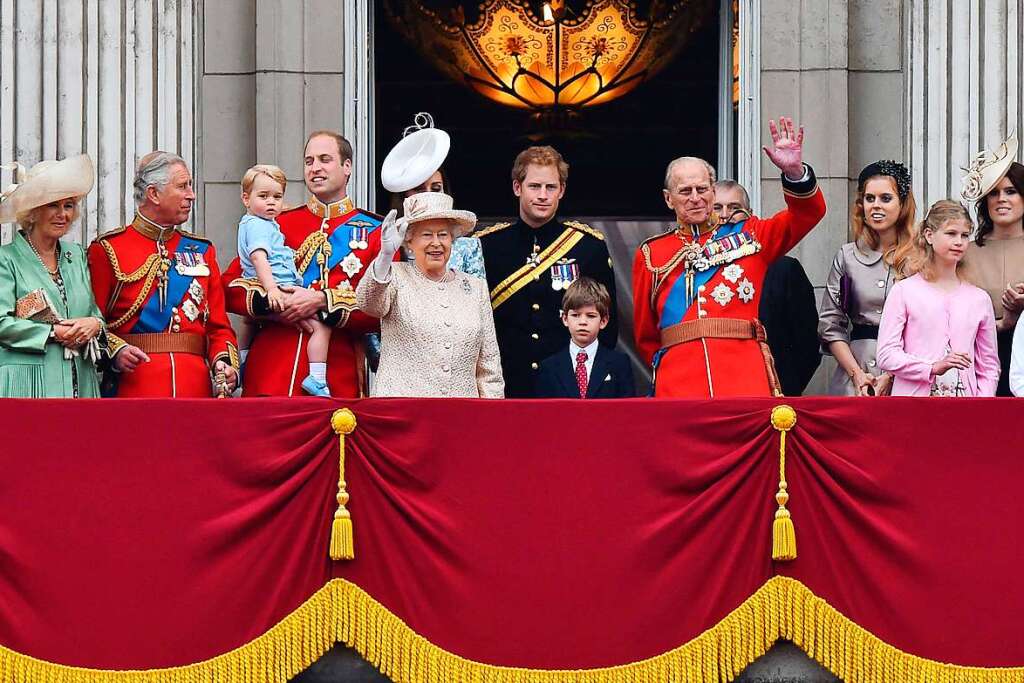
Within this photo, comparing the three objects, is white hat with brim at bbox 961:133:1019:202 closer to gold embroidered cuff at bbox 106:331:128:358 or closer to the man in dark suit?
the man in dark suit

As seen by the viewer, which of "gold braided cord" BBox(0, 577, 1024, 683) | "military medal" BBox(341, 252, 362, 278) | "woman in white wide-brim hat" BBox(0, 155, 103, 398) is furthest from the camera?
"military medal" BBox(341, 252, 362, 278)

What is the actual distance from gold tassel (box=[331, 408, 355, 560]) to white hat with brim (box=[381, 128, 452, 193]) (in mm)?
1533

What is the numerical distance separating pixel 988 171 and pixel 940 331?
3.49ft

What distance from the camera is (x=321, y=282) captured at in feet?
30.3

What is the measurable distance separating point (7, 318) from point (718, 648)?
3193 mm

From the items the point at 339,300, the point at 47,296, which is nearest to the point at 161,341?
the point at 47,296

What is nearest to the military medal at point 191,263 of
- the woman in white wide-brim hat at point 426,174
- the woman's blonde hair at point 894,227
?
the woman in white wide-brim hat at point 426,174

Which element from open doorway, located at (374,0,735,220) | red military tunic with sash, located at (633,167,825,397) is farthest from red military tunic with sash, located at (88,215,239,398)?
open doorway, located at (374,0,735,220)

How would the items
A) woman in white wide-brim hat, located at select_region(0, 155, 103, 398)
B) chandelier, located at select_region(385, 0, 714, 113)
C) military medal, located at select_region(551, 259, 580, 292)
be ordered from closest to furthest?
1. woman in white wide-brim hat, located at select_region(0, 155, 103, 398)
2. military medal, located at select_region(551, 259, 580, 292)
3. chandelier, located at select_region(385, 0, 714, 113)

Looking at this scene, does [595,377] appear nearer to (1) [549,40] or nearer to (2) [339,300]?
(2) [339,300]

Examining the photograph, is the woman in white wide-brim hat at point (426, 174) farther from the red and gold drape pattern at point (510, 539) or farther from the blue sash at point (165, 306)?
the red and gold drape pattern at point (510, 539)

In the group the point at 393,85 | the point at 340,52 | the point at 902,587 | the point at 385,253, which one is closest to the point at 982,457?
the point at 902,587

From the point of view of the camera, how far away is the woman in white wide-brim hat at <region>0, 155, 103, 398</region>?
28.3ft

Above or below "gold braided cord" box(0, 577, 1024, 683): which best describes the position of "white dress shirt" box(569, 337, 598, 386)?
above
